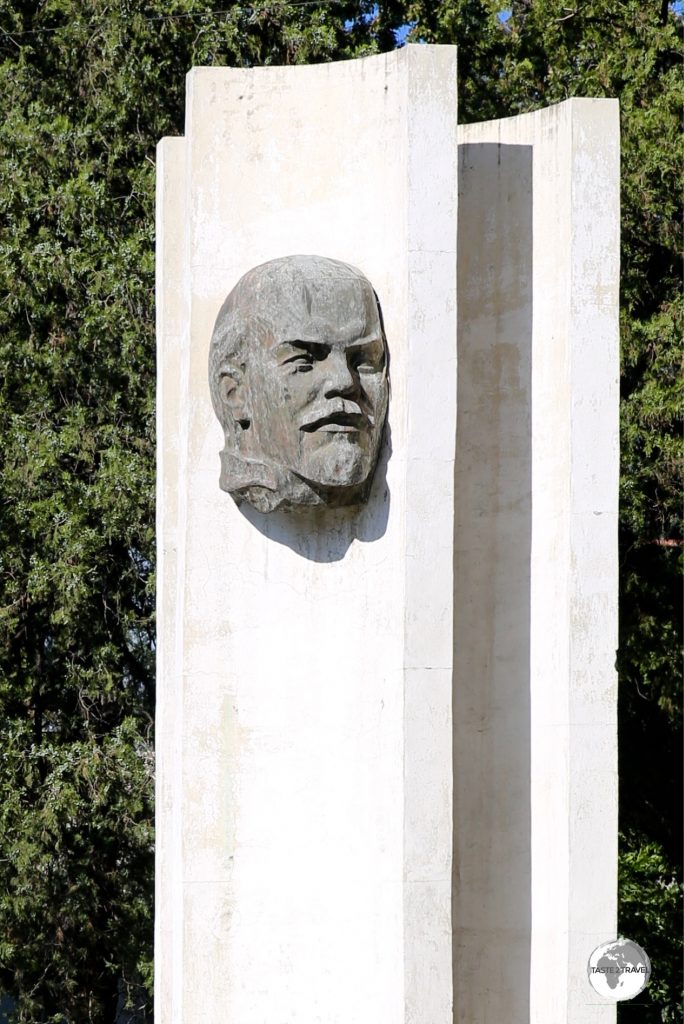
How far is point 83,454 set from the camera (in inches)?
458

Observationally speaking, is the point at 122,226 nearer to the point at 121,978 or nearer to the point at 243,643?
the point at 121,978

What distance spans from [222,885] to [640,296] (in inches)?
251

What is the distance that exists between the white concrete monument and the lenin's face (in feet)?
0.03

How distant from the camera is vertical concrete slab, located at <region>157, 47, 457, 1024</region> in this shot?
633 centimetres

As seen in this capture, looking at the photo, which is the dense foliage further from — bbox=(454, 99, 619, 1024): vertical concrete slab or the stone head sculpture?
the stone head sculpture

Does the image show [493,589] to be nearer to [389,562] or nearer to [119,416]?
[389,562]

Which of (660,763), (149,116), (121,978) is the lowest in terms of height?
(121,978)

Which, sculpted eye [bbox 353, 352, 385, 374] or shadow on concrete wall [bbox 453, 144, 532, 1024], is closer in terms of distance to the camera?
sculpted eye [bbox 353, 352, 385, 374]

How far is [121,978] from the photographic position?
12.8 metres

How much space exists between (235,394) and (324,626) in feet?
2.96

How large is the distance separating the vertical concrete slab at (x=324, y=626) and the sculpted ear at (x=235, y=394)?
16 centimetres

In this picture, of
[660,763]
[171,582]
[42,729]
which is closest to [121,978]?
[42,729]

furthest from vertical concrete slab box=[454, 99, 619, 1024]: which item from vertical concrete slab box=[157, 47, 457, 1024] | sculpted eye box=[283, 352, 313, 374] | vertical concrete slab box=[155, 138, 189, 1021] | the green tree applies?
the green tree

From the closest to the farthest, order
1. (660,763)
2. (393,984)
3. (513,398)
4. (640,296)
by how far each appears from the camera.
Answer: (393,984), (513,398), (640,296), (660,763)
